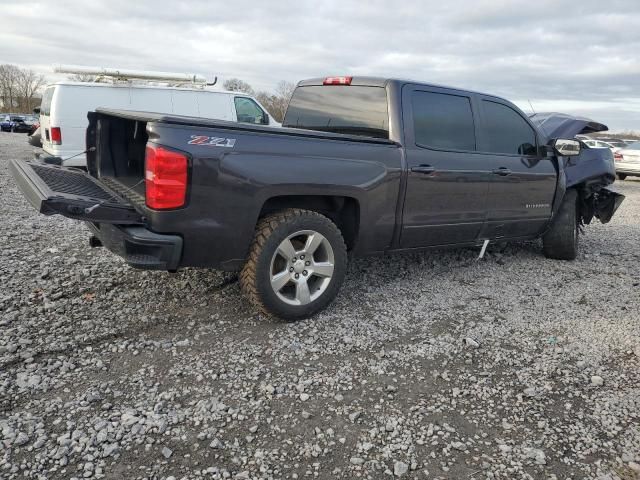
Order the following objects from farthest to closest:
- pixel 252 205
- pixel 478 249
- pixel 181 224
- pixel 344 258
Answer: pixel 478 249, pixel 344 258, pixel 252 205, pixel 181 224

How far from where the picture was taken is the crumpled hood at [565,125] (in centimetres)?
594

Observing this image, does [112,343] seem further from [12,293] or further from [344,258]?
[344,258]

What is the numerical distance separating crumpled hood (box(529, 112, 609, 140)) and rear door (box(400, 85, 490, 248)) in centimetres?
189

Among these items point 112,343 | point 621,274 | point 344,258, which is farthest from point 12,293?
point 621,274

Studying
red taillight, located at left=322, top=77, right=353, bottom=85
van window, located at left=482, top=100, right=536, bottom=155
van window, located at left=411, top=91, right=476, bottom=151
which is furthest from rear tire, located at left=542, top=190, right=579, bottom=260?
red taillight, located at left=322, top=77, right=353, bottom=85

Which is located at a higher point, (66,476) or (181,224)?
(181,224)

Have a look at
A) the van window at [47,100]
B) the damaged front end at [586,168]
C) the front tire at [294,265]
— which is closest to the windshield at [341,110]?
the front tire at [294,265]

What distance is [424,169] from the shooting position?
13.3 ft

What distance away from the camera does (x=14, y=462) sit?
2.15m

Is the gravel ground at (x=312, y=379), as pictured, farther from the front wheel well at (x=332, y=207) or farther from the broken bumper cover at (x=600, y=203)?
the broken bumper cover at (x=600, y=203)

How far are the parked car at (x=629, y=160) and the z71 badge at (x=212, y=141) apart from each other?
16859 mm

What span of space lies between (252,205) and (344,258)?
0.87m

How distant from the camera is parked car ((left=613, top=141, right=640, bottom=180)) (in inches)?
639

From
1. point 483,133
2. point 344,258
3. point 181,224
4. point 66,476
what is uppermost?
point 483,133
